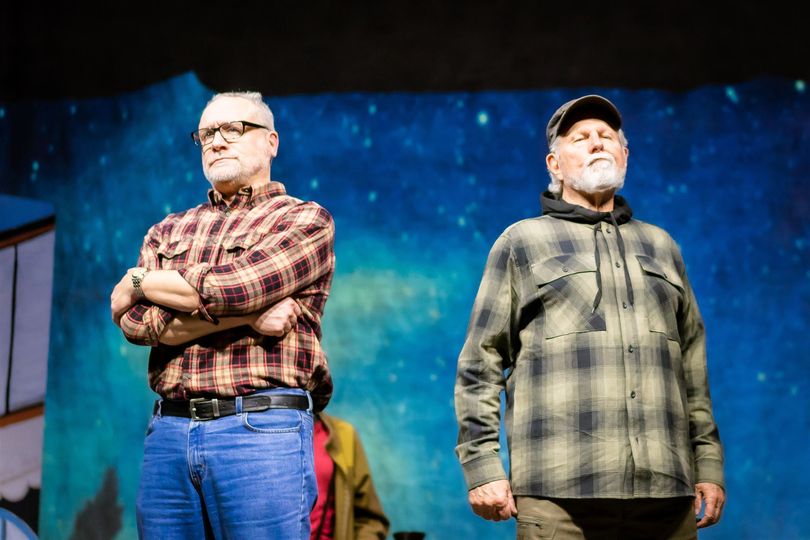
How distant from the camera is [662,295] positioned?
2.28 metres

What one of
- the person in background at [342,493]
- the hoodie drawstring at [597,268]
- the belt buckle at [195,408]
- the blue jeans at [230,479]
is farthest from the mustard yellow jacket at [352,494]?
the hoodie drawstring at [597,268]

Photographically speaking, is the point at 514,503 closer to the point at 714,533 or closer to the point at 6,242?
the point at 714,533

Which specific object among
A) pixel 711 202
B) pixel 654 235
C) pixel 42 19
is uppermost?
pixel 42 19

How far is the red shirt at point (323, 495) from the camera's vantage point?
3.00 meters

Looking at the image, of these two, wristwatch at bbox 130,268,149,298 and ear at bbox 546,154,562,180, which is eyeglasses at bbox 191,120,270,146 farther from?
ear at bbox 546,154,562,180

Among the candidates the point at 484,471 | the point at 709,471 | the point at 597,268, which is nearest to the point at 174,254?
the point at 484,471

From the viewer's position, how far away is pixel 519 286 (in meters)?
2.32

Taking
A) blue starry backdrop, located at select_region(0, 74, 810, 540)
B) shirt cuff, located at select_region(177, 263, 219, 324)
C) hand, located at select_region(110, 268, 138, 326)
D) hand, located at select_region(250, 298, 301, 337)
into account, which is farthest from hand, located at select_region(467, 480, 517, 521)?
blue starry backdrop, located at select_region(0, 74, 810, 540)

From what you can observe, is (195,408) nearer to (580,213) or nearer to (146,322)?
(146,322)

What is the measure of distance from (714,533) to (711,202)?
1219 mm

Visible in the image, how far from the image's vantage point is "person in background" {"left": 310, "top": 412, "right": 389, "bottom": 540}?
304 cm

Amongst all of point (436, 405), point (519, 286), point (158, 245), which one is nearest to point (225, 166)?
point (158, 245)

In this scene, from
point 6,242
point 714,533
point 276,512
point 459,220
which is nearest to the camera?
point 276,512

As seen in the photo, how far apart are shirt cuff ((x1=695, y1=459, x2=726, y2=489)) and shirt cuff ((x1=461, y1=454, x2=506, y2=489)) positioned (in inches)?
18.6
